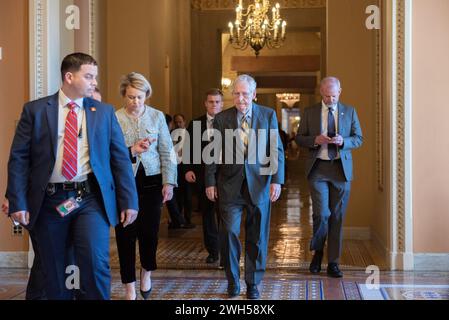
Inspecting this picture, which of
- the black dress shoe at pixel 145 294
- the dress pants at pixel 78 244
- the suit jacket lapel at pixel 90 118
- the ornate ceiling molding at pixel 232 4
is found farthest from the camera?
the ornate ceiling molding at pixel 232 4

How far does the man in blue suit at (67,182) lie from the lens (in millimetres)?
3699

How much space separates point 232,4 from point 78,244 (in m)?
11.8

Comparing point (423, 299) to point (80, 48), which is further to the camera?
point (80, 48)

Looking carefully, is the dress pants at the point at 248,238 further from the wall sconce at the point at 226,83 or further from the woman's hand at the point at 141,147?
the wall sconce at the point at 226,83

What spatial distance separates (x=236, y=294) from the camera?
207 inches

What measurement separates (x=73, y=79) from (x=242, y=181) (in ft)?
5.87

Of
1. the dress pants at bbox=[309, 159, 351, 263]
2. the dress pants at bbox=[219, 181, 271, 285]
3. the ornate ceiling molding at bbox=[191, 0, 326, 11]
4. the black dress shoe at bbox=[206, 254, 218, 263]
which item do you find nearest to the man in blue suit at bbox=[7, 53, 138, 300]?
the dress pants at bbox=[219, 181, 271, 285]

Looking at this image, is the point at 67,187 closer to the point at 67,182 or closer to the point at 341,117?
the point at 67,182

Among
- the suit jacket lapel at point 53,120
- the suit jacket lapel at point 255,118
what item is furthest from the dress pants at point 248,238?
the suit jacket lapel at point 53,120

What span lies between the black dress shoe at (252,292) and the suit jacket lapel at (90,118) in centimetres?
197

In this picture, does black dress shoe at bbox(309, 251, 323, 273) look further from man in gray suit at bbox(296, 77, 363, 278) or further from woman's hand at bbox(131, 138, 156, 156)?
woman's hand at bbox(131, 138, 156, 156)

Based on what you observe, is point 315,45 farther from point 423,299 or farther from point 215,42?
point 423,299

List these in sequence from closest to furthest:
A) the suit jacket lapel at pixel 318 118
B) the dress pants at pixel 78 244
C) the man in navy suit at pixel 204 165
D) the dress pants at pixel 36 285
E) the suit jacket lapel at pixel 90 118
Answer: the dress pants at pixel 78 244 → the suit jacket lapel at pixel 90 118 → the dress pants at pixel 36 285 → the suit jacket lapel at pixel 318 118 → the man in navy suit at pixel 204 165
